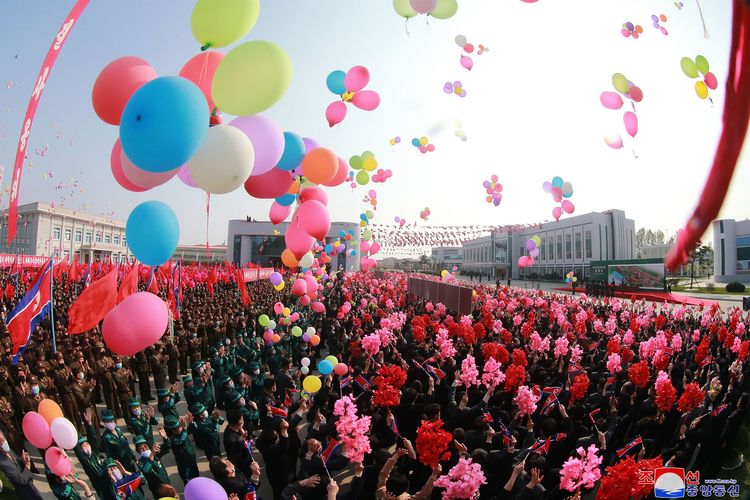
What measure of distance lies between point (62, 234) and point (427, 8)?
223 ft

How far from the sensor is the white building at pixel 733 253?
4100 centimetres

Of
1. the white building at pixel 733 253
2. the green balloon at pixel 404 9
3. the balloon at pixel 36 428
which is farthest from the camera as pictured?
the white building at pixel 733 253

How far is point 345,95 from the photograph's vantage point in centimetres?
662

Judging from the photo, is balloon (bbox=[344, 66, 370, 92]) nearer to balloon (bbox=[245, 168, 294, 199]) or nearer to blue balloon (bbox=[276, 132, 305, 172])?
blue balloon (bbox=[276, 132, 305, 172])

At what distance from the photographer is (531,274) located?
54438 mm

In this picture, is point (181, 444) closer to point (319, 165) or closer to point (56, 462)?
point (56, 462)

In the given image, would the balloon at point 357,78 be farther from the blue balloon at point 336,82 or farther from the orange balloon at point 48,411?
the orange balloon at point 48,411

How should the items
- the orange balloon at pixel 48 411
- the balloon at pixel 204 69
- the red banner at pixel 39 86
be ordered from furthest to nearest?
the orange balloon at pixel 48 411 → the balloon at pixel 204 69 → the red banner at pixel 39 86

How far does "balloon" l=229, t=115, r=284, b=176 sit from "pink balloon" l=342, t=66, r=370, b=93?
235cm

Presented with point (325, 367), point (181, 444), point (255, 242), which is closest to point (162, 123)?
point (181, 444)

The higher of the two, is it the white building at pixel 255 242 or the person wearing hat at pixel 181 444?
the white building at pixel 255 242

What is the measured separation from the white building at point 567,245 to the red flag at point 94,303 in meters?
38.8

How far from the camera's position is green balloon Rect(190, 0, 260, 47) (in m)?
3.90

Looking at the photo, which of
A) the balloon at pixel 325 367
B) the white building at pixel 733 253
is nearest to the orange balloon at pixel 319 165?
the balloon at pixel 325 367
